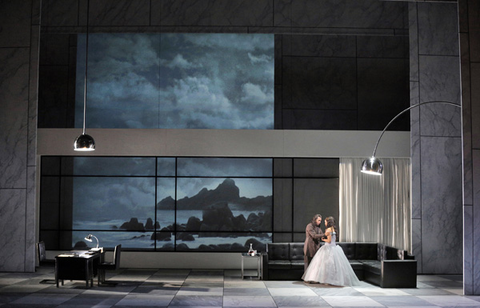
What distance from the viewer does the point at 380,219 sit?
1471cm

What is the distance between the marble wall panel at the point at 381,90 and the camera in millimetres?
19672

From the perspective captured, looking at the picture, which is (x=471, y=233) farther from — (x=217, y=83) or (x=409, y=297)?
(x=217, y=83)

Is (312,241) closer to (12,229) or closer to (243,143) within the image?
(243,143)

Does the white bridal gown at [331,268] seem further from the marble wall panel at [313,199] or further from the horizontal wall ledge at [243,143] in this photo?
the marble wall panel at [313,199]

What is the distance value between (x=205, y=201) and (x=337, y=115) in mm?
14885

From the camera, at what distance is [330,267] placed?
11828 mm

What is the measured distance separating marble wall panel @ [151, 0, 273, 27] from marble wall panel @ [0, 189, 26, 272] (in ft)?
21.6

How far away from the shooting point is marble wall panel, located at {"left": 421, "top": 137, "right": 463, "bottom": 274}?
14.0 metres

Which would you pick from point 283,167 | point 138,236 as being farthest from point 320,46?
point 138,236

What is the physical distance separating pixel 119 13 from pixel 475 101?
10.9 m

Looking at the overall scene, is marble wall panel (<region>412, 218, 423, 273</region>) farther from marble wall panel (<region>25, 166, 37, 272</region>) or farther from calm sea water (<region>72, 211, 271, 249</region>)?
calm sea water (<region>72, 211, 271, 249</region>)

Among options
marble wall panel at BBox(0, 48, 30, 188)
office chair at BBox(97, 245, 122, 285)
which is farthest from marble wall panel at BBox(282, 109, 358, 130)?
office chair at BBox(97, 245, 122, 285)

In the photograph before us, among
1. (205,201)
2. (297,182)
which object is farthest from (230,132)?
(205,201)

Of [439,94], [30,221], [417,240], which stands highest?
[439,94]
